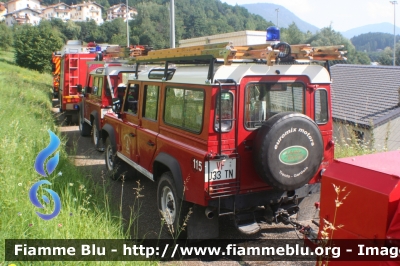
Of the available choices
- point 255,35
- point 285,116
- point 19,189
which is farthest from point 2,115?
point 285,116

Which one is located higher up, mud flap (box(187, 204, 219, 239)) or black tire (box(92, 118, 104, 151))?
black tire (box(92, 118, 104, 151))

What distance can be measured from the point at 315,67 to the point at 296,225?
1.95m

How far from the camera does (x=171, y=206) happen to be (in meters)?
5.06

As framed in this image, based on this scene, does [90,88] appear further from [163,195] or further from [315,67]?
[315,67]

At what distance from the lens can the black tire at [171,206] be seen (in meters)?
4.69

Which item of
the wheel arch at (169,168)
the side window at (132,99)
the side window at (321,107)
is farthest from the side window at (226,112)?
the side window at (132,99)

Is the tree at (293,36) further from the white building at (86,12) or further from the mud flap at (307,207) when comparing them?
the white building at (86,12)

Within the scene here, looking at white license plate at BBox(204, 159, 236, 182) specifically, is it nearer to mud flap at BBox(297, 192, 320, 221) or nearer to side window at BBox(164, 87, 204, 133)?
side window at BBox(164, 87, 204, 133)

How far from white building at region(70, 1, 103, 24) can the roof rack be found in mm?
130501

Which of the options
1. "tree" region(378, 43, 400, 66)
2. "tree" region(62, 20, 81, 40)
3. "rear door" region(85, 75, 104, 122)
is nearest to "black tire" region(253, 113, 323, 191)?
"rear door" region(85, 75, 104, 122)

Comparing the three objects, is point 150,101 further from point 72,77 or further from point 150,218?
point 72,77

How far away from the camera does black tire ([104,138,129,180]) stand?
7.39 metres

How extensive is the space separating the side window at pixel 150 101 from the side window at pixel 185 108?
38 centimetres

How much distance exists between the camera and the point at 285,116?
425cm
